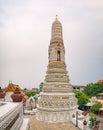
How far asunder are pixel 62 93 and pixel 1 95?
872 centimetres

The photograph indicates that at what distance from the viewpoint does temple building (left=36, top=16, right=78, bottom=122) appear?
75.7ft

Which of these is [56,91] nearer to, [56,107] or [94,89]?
[56,107]

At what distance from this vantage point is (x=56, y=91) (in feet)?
78.7

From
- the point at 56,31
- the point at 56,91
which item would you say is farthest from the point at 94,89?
the point at 56,91

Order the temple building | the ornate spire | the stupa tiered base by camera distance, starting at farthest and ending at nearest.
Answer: the ornate spire → the temple building → the stupa tiered base

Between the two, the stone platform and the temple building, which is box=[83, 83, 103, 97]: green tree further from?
the stone platform

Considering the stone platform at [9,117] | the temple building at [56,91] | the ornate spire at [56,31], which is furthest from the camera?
the ornate spire at [56,31]

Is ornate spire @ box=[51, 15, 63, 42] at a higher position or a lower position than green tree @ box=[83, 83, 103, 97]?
higher

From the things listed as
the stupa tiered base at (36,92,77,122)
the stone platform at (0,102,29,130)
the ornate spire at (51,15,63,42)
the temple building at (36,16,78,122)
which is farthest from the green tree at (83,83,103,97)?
the stone platform at (0,102,29,130)

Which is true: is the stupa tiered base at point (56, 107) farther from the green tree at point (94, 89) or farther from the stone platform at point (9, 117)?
the green tree at point (94, 89)

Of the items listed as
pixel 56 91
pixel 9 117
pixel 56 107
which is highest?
pixel 56 91

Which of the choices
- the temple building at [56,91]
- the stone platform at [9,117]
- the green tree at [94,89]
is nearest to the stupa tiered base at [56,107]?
the temple building at [56,91]

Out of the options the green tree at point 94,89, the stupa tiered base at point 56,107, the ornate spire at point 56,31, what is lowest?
the stupa tiered base at point 56,107

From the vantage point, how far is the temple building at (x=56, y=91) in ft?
75.7
